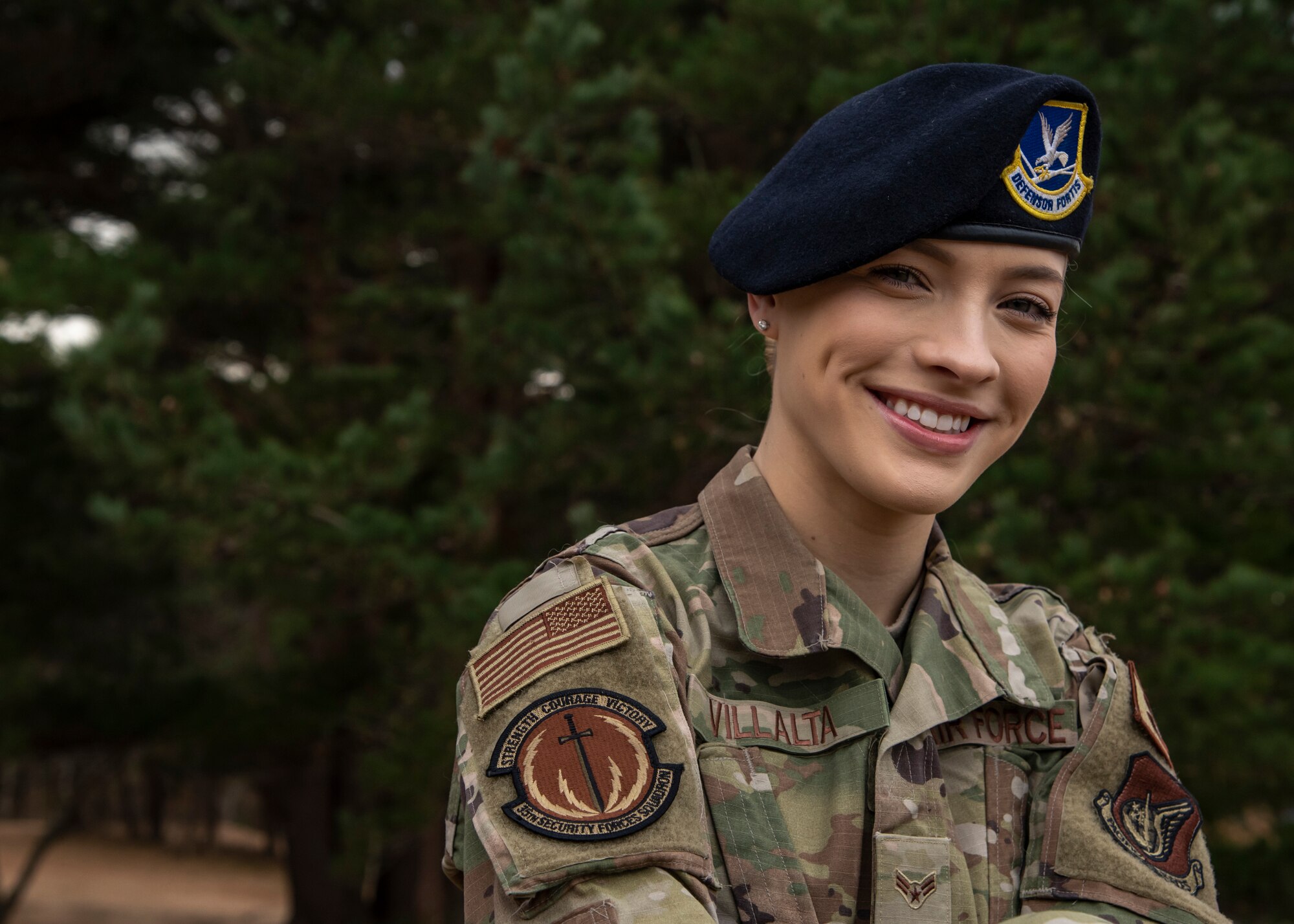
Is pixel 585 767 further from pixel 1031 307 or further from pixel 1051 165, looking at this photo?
pixel 1051 165

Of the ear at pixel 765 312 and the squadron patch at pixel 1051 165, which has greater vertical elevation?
the squadron patch at pixel 1051 165

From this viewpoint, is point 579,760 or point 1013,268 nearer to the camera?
point 579,760

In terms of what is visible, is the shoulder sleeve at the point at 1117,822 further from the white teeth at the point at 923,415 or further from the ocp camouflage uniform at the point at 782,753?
the white teeth at the point at 923,415

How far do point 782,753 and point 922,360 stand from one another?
1.31 ft

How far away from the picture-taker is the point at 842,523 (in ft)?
4.40

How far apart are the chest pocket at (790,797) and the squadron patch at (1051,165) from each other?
1.64 ft

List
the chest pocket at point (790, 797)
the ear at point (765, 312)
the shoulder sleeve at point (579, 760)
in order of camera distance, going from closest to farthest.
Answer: the shoulder sleeve at point (579, 760), the chest pocket at point (790, 797), the ear at point (765, 312)

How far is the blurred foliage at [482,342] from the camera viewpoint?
414cm

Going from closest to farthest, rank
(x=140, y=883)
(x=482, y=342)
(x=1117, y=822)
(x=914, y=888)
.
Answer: (x=914, y=888) → (x=1117, y=822) → (x=482, y=342) → (x=140, y=883)

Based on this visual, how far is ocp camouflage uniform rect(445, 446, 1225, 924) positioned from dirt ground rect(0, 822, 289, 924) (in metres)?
13.6

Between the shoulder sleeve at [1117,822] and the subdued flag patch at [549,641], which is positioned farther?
the shoulder sleeve at [1117,822]

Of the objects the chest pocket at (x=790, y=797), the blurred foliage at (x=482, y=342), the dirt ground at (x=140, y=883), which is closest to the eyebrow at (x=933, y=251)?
the chest pocket at (x=790, y=797)

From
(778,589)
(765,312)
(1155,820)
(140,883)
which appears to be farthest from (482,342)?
(140,883)

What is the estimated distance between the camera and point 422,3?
20.1 ft
